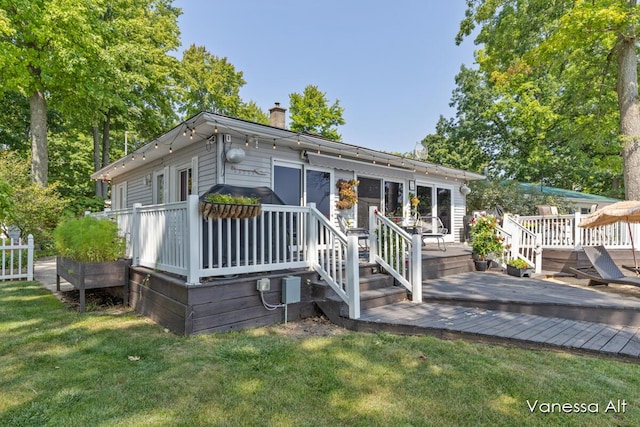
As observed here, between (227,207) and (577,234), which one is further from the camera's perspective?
(577,234)

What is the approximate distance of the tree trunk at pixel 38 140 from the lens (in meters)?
11.6

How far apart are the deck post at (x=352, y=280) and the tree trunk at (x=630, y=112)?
29.5 ft

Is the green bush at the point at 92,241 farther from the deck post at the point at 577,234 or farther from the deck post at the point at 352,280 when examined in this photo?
the deck post at the point at 577,234

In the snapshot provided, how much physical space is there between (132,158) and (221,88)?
594 inches

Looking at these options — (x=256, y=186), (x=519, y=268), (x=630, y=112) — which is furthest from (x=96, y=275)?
(x=630, y=112)

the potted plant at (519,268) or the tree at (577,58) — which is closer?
the potted plant at (519,268)

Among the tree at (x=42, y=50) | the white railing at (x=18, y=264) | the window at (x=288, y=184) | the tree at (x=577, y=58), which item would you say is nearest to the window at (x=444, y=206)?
the tree at (x=577, y=58)

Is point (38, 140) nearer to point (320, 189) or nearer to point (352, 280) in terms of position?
point (320, 189)

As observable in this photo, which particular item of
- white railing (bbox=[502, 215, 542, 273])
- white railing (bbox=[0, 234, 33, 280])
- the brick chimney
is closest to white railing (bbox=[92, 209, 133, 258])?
white railing (bbox=[0, 234, 33, 280])

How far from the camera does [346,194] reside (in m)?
7.76

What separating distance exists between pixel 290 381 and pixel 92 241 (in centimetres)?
360

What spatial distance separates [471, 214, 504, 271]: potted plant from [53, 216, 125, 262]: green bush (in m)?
6.80

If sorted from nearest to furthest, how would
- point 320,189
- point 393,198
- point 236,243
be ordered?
point 236,243
point 320,189
point 393,198

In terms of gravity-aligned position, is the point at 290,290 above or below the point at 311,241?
below
